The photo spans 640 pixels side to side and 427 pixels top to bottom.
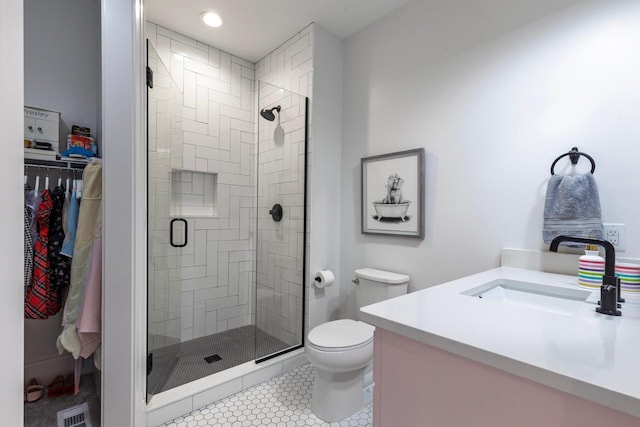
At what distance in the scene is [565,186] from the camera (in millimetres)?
1361

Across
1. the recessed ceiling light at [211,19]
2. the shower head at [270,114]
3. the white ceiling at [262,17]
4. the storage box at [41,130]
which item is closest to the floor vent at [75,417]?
the storage box at [41,130]

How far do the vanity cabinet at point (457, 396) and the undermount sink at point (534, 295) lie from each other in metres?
0.45

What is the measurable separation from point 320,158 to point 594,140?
1.68 metres

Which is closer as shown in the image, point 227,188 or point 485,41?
point 485,41

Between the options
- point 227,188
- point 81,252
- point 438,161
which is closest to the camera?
point 81,252

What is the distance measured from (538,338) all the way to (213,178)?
8.79 ft

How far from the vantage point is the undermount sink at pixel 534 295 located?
3.75ft

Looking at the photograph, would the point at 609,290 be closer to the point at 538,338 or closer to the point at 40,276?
the point at 538,338

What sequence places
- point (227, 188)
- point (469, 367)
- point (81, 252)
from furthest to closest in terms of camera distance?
point (227, 188), point (81, 252), point (469, 367)

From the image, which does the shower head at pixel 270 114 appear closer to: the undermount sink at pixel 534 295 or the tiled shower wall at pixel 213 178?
the tiled shower wall at pixel 213 178

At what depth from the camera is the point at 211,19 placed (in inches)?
88.7

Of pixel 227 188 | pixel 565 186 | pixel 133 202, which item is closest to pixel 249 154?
pixel 227 188

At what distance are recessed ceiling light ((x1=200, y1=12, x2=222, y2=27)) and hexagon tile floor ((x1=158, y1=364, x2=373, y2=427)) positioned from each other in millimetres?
2784

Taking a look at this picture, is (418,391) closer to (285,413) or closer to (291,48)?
(285,413)
